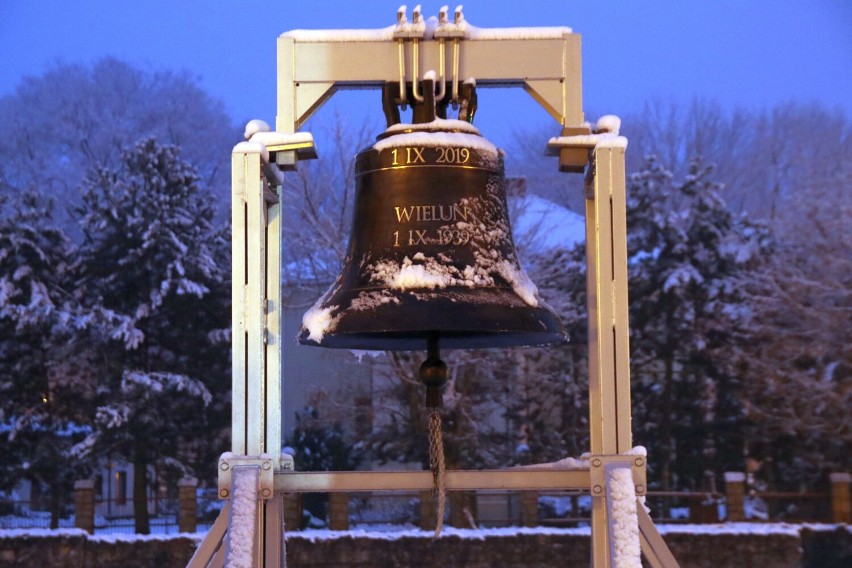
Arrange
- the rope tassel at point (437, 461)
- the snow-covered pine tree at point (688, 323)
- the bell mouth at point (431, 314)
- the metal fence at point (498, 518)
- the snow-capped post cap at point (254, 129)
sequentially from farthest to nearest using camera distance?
the snow-covered pine tree at point (688, 323) < the metal fence at point (498, 518) < the snow-capped post cap at point (254, 129) < the rope tassel at point (437, 461) < the bell mouth at point (431, 314)

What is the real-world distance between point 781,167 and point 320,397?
14.2 m

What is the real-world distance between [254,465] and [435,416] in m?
0.52

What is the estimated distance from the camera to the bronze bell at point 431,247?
9.93 feet

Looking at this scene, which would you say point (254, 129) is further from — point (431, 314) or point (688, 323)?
point (688, 323)

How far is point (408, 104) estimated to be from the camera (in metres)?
3.37

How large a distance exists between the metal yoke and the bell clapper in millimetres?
54

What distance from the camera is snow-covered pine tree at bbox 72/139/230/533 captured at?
1848cm

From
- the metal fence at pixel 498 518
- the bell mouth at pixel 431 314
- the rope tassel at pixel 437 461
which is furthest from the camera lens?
the metal fence at pixel 498 518

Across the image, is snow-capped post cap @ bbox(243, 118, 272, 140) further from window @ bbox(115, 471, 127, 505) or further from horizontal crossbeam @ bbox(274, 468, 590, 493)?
window @ bbox(115, 471, 127, 505)

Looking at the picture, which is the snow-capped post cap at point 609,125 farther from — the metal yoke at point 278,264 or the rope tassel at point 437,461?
the rope tassel at point 437,461

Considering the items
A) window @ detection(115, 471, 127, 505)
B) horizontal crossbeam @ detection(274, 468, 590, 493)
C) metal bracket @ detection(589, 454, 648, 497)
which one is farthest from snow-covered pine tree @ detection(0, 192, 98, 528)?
metal bracket @ detection(589, 454, 648, 497)

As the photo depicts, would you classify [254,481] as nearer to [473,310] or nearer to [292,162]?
[473,310]

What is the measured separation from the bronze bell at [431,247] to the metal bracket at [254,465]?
0.39 m

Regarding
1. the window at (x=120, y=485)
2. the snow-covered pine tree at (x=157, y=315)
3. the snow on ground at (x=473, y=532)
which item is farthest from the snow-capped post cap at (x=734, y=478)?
the window at (x=120, y=485)
